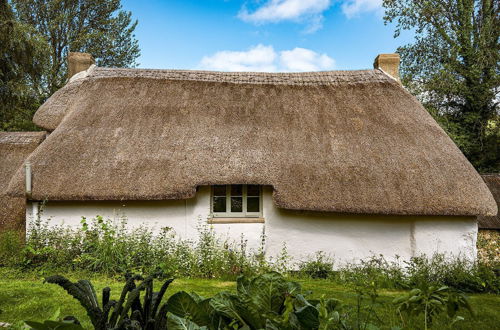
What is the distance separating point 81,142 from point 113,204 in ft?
5.41

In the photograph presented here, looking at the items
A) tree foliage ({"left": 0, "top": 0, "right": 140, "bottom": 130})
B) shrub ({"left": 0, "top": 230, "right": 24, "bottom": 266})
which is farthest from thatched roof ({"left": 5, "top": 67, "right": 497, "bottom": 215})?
tree foliage ({"left": 0, "top": 0, "right": 140, "bottom": 130})

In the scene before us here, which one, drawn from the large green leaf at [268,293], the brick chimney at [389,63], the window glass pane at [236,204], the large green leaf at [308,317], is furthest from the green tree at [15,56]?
the large green leaf at [308,317]

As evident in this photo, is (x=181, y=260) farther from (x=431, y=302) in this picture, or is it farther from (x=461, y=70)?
(x=461, y=70)

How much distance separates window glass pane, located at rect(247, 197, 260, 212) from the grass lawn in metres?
2.17

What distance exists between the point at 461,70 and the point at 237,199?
12.9 m

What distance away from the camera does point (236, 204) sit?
320 inches

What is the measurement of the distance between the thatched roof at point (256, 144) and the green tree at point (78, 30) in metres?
11.7

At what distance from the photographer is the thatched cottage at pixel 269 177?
7.31 metres

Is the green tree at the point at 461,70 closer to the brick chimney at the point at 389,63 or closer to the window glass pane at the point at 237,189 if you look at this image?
the brick chimney at the point at 389,63

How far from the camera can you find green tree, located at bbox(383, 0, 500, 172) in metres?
14.9

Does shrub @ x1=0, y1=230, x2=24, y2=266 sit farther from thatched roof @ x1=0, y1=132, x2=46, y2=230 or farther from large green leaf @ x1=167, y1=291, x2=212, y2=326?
large green leaf @ x1=167, y1=291, x2=212, y2=326

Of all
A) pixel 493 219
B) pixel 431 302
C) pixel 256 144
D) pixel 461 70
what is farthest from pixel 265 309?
pixel 461 70

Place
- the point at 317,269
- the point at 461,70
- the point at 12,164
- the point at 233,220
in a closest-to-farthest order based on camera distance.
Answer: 1. the point at 317,269
2. the point at 233,220
3. the point at 12,164
4. the point at 461,70

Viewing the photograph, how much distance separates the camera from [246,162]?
301 inches
